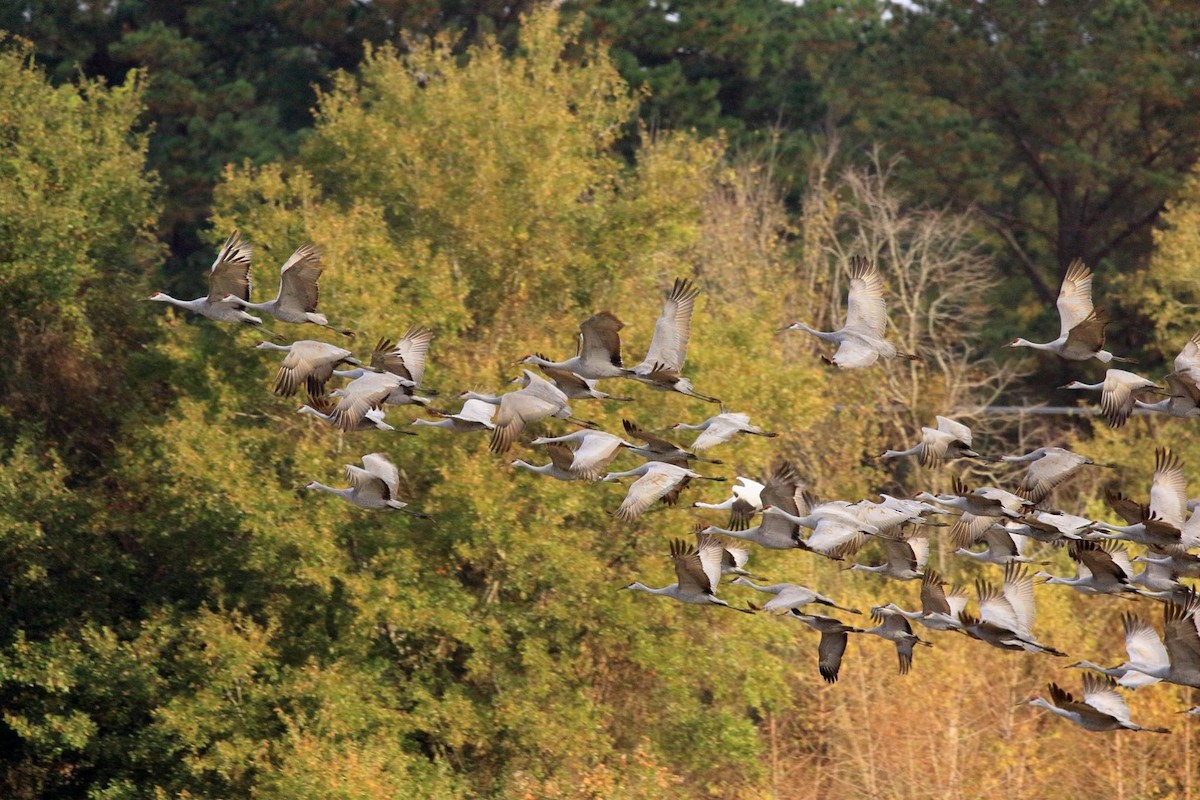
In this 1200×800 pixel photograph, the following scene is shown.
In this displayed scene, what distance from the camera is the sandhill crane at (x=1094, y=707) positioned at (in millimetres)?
17234

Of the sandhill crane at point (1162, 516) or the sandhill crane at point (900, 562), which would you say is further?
the sandhill crane at point (900, 562)

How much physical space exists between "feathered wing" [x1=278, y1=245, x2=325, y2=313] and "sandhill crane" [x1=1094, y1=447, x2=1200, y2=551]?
23.2 feet

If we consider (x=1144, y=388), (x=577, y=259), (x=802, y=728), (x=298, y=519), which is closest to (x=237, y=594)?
(x=298, y=519)

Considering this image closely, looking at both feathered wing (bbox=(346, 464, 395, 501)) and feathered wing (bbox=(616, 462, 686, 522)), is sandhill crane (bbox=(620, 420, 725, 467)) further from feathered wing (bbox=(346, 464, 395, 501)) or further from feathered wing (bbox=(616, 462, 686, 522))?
feathered wing (bbox=(346, 464, 395, 501))

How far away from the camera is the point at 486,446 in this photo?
90.6 feet

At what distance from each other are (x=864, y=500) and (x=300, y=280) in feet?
17.9

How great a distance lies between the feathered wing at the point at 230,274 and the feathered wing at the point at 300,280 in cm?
39

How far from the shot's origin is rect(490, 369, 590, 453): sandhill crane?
51.8 feet

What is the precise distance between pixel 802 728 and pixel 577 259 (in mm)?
8454

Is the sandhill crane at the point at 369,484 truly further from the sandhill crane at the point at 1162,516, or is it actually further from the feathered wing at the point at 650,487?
the sandhill crane at the point at 1162,516

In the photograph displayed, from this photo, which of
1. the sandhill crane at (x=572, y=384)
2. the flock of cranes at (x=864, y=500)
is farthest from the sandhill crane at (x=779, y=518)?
the sandhill crane at (x=572, y=384)

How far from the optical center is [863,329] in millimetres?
18797

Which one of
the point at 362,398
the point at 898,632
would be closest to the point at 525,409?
the point at 362,398

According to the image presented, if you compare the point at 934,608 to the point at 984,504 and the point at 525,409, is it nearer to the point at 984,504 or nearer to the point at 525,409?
the point at 984,504
